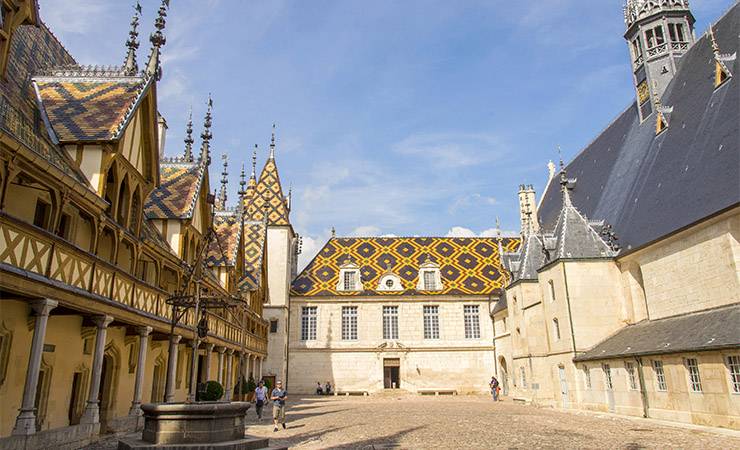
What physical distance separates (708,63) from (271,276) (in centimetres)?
2682

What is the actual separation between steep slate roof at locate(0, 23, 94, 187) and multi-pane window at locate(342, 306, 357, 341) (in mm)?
24513

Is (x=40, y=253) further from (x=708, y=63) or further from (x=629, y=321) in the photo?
(x=708, y=63)

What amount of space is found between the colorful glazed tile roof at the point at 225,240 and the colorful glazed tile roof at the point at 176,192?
3173mm

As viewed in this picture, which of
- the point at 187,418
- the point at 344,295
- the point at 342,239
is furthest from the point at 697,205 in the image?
Result: the point at 342,239

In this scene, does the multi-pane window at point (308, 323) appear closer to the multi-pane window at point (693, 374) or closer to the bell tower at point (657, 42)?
the bell tower at point (657, 42)

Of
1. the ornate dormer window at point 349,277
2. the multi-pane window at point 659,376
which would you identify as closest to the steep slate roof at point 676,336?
the multi-pane window at point 659,376

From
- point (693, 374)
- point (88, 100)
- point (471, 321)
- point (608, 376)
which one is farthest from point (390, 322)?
point (88, 100)

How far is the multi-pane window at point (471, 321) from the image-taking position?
3494cm

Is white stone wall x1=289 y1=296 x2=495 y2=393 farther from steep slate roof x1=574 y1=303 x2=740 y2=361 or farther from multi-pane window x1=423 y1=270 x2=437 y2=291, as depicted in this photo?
steep slate roof x1=574 y1=303 x2=740 y2=361

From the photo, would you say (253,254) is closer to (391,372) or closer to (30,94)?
(391,372)

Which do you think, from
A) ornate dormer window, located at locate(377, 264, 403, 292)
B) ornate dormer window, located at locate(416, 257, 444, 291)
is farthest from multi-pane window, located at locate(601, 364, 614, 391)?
ornate dormer window, located at locate(377, 264, 403, 292)

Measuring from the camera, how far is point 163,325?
1298cm

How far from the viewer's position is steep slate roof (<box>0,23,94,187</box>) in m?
9.44

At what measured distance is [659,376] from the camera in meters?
15.3
